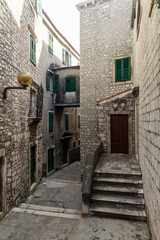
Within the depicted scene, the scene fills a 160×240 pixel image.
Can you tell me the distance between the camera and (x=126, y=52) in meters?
9.73

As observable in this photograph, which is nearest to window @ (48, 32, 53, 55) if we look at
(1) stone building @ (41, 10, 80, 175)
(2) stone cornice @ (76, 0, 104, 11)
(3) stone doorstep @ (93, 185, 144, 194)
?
(1) stone building @ (41, 10, 80, 175)

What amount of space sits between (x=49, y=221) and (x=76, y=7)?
12.2 m

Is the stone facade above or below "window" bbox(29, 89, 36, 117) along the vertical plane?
above

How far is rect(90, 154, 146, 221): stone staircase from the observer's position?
175 inches

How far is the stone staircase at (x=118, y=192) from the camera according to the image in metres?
4.44

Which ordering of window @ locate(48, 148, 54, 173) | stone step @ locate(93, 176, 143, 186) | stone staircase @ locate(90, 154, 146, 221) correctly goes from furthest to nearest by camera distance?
window @ locate(48, 148, 54, 173) < stone step @ locate(93, 176, 143, 186) < stone staircase @ locate(90, 154, 146, 221)

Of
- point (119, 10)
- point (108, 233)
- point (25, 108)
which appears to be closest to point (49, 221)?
point (108, 233)

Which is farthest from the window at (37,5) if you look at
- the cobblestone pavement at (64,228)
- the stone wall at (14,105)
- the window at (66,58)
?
the cobblestone pavement at (64,228)

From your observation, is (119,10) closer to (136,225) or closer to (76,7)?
(76,7)

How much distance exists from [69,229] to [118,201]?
1567 millimetres

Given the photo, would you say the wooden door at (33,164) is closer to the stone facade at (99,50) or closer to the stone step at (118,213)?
the stone facade at (99,50)

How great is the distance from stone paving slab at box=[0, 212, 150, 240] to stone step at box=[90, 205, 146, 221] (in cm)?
13

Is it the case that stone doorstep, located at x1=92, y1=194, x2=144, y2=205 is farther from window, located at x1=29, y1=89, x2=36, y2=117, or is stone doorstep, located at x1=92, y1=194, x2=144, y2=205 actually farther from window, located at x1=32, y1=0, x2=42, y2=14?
window, located at x1=32, y1=0, x2=42, y2=14

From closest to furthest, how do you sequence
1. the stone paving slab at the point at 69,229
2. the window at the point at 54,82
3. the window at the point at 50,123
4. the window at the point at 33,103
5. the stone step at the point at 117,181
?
the stone paving slab at the point at 69,229
the stone step at the point at 117,181
the window at the point at 33,103
the window at the point at 50,123
the window at the point at 54,82
